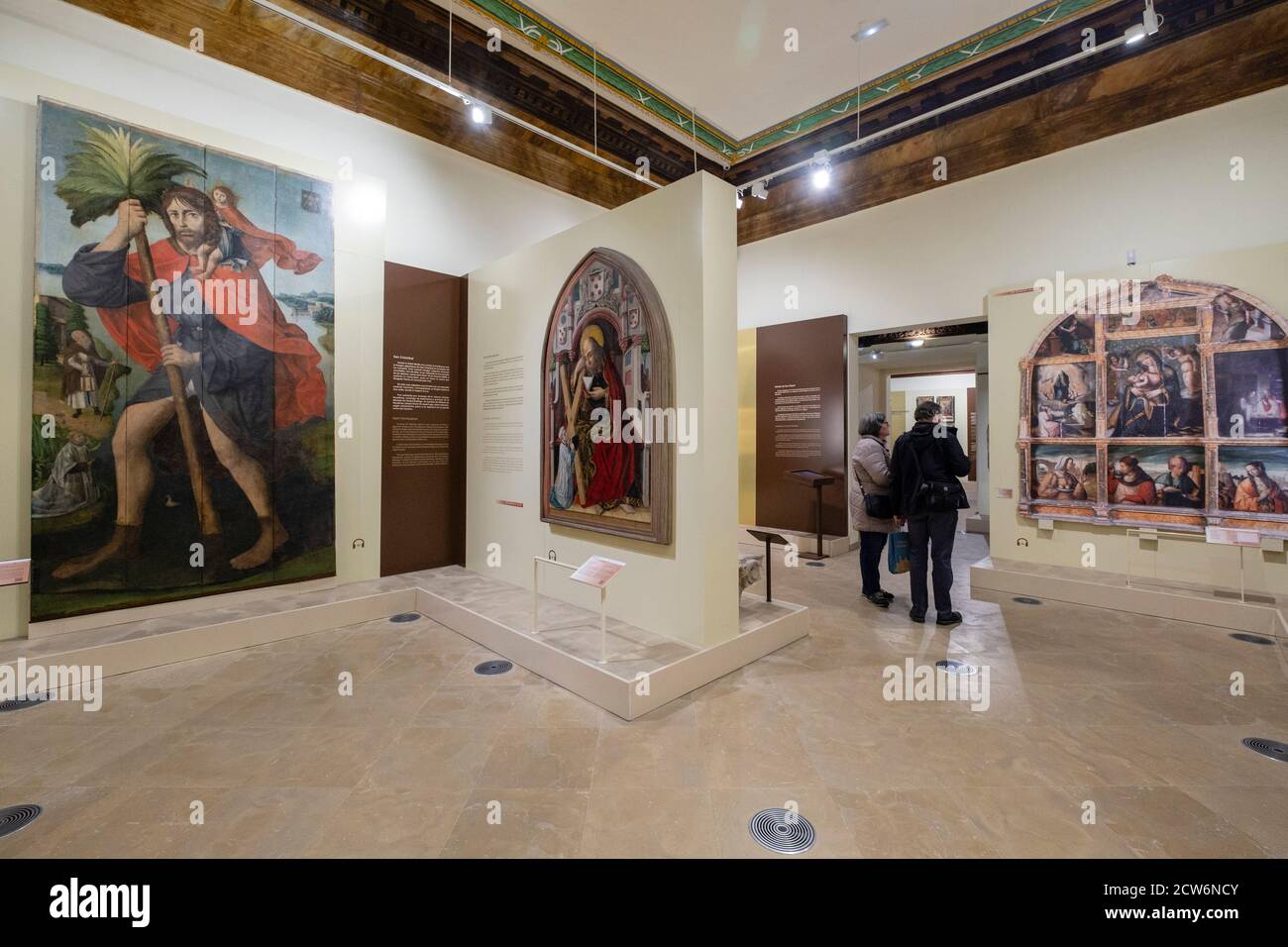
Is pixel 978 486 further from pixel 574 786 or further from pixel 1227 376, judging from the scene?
pixel 574 786

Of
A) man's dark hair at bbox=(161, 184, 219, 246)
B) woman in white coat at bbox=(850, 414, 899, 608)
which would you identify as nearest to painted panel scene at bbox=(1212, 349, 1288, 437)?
woman in white coat at bbox=(850, 414, 899, 608)

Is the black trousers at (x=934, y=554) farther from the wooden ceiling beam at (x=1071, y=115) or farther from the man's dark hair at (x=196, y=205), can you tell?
the man's dark hair at (x=196, y=205)

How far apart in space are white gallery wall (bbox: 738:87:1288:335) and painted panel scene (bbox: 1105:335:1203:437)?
1063 mm

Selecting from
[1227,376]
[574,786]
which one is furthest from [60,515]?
[1227,376]

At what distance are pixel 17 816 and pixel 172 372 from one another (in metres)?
3.62

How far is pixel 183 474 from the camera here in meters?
4.84

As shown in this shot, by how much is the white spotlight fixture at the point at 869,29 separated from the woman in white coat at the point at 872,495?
4227mm

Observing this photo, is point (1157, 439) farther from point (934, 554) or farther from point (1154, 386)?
point (934, 554)

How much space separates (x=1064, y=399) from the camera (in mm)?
6125

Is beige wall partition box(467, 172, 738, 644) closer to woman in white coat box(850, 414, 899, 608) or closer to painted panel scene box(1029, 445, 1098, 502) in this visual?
woman in white coat box(850, 414, 899, 608)

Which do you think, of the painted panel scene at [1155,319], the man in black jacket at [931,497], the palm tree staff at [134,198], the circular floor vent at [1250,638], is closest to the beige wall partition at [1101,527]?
the painted panel scene at [1155,319]

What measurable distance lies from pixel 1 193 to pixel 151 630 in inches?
140

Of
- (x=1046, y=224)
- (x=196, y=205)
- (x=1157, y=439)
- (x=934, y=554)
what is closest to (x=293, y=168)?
(x=196, y=205)

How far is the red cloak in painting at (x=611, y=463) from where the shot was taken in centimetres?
443
